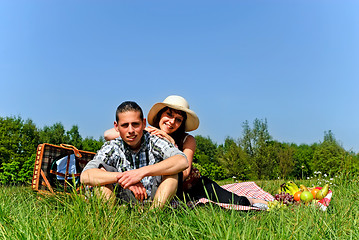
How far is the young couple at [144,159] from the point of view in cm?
342

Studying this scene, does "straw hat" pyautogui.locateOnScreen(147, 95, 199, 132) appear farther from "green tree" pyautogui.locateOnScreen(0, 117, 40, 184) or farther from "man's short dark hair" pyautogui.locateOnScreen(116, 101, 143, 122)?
"green tree" pyautogui.locateOnScreen(0, 117, 40, 184)

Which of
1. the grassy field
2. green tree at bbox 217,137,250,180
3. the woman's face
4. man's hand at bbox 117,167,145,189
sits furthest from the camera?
green tree at bbox 217,137,250,180

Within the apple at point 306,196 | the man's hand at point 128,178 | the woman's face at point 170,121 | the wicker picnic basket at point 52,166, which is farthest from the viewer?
the wicker picnic basket at point 52,166

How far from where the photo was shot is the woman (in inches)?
178

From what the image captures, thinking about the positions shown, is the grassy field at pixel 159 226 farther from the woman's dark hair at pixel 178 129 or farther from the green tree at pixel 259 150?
the green tree at pixel 259 150

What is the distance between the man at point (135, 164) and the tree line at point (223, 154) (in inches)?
197

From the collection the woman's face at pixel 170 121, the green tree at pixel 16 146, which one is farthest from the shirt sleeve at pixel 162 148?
the green tree at pixel 16 146

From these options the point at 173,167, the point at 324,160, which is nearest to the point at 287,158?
the point at 324,160

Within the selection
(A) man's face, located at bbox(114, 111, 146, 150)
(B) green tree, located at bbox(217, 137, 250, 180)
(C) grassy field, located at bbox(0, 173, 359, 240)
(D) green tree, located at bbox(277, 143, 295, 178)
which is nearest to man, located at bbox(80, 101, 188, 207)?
(A) man's face, located at bbox(114, 111, 146, 150)

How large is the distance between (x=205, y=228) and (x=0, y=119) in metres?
12.8

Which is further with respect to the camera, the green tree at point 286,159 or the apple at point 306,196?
the green tree at point 286,159

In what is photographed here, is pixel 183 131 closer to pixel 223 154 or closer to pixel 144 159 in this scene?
pixel 144 159

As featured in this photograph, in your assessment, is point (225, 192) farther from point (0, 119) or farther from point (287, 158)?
point (287, 158)

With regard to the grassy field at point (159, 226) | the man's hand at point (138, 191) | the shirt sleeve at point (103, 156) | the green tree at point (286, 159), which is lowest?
the grassy field at point (159, 226)
